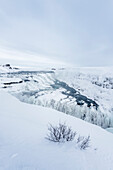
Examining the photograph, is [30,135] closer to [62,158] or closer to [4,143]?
[4,143]

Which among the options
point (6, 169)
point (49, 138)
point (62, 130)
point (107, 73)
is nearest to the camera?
point (6, 169)

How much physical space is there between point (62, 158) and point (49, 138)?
3.38ft

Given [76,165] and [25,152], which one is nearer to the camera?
[76,165]

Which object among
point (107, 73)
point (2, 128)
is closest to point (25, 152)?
point (2, 128)

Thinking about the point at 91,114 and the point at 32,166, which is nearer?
the point at 32,166

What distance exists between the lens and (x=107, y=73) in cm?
15300

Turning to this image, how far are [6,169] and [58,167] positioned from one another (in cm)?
120

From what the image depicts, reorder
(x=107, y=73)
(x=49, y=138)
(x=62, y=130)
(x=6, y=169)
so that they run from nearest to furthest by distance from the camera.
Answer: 1. (x=6, y=169)
2. (x=49, y=138)
3. (x=62, y=130)
4. (x=107, y=73)

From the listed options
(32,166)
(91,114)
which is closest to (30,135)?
(32,166)

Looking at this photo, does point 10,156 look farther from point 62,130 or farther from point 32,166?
point 62,130

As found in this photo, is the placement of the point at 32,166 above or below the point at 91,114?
above

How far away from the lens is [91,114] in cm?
2811

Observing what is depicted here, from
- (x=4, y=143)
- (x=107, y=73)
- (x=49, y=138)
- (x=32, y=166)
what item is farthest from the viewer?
(x=107, y=73)

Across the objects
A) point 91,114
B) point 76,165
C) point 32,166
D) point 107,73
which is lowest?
point 91,114
